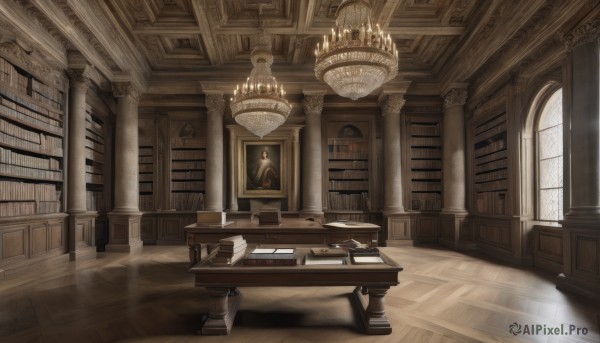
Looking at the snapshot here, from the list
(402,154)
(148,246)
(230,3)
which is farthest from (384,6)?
(148,246)

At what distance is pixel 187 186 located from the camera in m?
8.53

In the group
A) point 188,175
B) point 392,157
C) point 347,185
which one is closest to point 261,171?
point 188,175

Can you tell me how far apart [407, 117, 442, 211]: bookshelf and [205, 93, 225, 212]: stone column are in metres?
4.63

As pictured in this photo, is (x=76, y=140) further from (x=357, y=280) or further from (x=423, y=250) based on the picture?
(x=423, y=250)

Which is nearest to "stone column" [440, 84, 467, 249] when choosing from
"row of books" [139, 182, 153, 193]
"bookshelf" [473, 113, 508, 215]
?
"bookshelf" [473, 113, 508, 215]

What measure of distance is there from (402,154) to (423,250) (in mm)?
2445

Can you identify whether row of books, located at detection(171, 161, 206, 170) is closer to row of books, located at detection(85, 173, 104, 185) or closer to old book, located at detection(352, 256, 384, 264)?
row of books, located at detection(85, 173, 104, 185)

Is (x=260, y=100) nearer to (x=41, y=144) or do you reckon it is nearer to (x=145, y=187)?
(x=41, y=144)

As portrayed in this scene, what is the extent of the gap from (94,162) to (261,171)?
369cm

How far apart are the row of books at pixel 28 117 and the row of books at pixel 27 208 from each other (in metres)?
1.20

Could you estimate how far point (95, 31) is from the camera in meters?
5.53

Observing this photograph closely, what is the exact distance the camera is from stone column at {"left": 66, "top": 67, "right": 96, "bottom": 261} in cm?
610

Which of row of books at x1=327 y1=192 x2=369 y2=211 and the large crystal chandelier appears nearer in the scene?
the large crystal chandelier

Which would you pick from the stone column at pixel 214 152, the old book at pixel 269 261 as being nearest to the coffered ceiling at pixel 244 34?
the stone column at pixel 214 152
